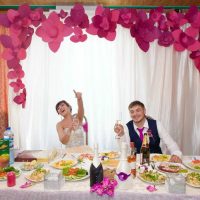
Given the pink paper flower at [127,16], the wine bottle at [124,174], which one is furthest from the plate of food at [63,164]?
the pink paper flower at [127,16]

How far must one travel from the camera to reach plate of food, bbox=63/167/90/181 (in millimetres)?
1861

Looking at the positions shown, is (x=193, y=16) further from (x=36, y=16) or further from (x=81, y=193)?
(x=81, y=193)

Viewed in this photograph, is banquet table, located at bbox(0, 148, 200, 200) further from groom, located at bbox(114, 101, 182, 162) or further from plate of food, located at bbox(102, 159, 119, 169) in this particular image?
groom, located at bbox(114, 101, 182, 162)

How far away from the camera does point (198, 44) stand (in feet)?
10.8

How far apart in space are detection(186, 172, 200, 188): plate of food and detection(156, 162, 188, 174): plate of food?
0.33 ft

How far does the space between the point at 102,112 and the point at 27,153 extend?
4.97ft

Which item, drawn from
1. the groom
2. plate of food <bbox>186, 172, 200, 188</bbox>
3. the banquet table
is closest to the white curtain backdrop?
the groom

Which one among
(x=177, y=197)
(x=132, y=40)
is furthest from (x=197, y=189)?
(x=132, y=40)

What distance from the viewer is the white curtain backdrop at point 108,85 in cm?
368

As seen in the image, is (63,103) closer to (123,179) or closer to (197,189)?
(123,179)

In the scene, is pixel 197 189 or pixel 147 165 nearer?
pixel 197 189

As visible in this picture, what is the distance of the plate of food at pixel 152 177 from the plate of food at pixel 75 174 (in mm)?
383

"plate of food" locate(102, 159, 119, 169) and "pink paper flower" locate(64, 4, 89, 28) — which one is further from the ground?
"pink paper flower" locate(64, 4, 89, 28)

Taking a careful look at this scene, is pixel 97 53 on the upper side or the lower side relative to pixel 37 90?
upper
